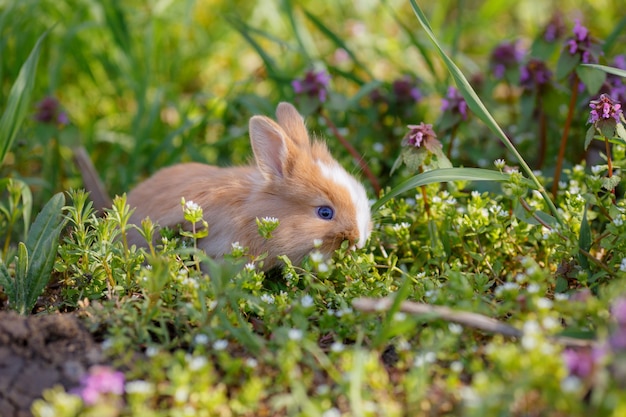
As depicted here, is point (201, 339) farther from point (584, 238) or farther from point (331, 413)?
point (584, 238)

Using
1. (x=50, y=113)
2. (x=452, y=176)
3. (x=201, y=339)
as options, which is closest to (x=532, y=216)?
(x=452, y=176)

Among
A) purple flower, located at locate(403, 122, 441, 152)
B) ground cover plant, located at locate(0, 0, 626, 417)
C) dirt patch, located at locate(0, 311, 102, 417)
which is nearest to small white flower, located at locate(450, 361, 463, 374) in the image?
ground cover plant, located at locate(0, 0, 626, 417)

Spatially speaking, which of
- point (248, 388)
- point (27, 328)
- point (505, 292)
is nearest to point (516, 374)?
point (505, 292)

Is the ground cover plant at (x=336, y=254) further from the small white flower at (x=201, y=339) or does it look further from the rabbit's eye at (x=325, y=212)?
the rabbit's eye at (x=325, y=212)

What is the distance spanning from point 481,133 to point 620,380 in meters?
3.11

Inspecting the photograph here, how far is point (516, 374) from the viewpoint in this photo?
222 cm

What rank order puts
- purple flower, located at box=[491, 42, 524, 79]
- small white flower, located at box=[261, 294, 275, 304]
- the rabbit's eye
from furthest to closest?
purple flower, located at box=[491, 42, 524, 79] < the rabbit's eye < small white flower, located at box=[261, 294, 275, 304]

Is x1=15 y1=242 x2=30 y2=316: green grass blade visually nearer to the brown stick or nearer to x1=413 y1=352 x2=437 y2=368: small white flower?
the brown stick

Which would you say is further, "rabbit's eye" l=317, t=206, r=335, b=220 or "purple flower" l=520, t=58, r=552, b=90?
"purple flower" l=520, t=58, r=552, b=90

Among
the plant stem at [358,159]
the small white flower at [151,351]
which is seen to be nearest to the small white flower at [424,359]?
the small white flower at [151,351]

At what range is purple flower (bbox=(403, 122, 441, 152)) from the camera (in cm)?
357

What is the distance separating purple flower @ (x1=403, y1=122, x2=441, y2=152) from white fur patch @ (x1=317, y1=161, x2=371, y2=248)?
376mm

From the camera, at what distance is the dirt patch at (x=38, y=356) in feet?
8.20

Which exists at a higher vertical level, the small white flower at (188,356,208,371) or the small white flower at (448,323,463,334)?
the small white flower at (188,356,208,371)
